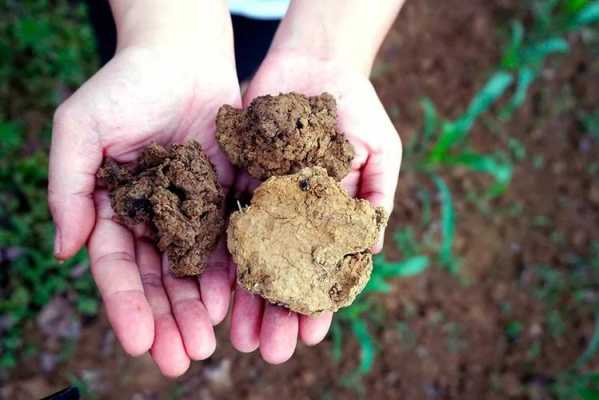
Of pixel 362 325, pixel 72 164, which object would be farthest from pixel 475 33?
pixel 72 164

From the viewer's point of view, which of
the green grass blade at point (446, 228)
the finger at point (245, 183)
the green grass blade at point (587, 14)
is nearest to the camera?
the finger at point (245, 183)

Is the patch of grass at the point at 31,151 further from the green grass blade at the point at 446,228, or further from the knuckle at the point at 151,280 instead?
the green grass blade at the point at 446,228

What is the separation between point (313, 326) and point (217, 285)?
368mm

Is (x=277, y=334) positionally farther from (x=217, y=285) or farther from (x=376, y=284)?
(x=376, y=284)

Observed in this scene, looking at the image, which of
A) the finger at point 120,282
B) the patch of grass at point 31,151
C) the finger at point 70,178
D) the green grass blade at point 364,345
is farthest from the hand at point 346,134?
the patch of grass at point 31,151

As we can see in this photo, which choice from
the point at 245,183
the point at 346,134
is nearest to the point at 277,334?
the point at 245,183

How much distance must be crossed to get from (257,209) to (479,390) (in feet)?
6.09

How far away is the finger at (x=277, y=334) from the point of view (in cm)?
203

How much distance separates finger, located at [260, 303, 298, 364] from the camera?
2.03m

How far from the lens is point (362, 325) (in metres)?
3.07

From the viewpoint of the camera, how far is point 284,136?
212 centimetres

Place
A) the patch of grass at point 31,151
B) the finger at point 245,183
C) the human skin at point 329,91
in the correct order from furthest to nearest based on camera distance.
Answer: the patch of grass at point 31,151 → the finger at point 245,183 → the human skin at point 329,91

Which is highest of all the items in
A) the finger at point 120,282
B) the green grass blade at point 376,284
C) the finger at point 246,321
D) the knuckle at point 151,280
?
the finger at point 120,282

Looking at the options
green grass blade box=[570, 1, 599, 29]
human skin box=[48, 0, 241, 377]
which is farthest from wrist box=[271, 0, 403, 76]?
green grass blade box=[570, 1, 599, 29]
